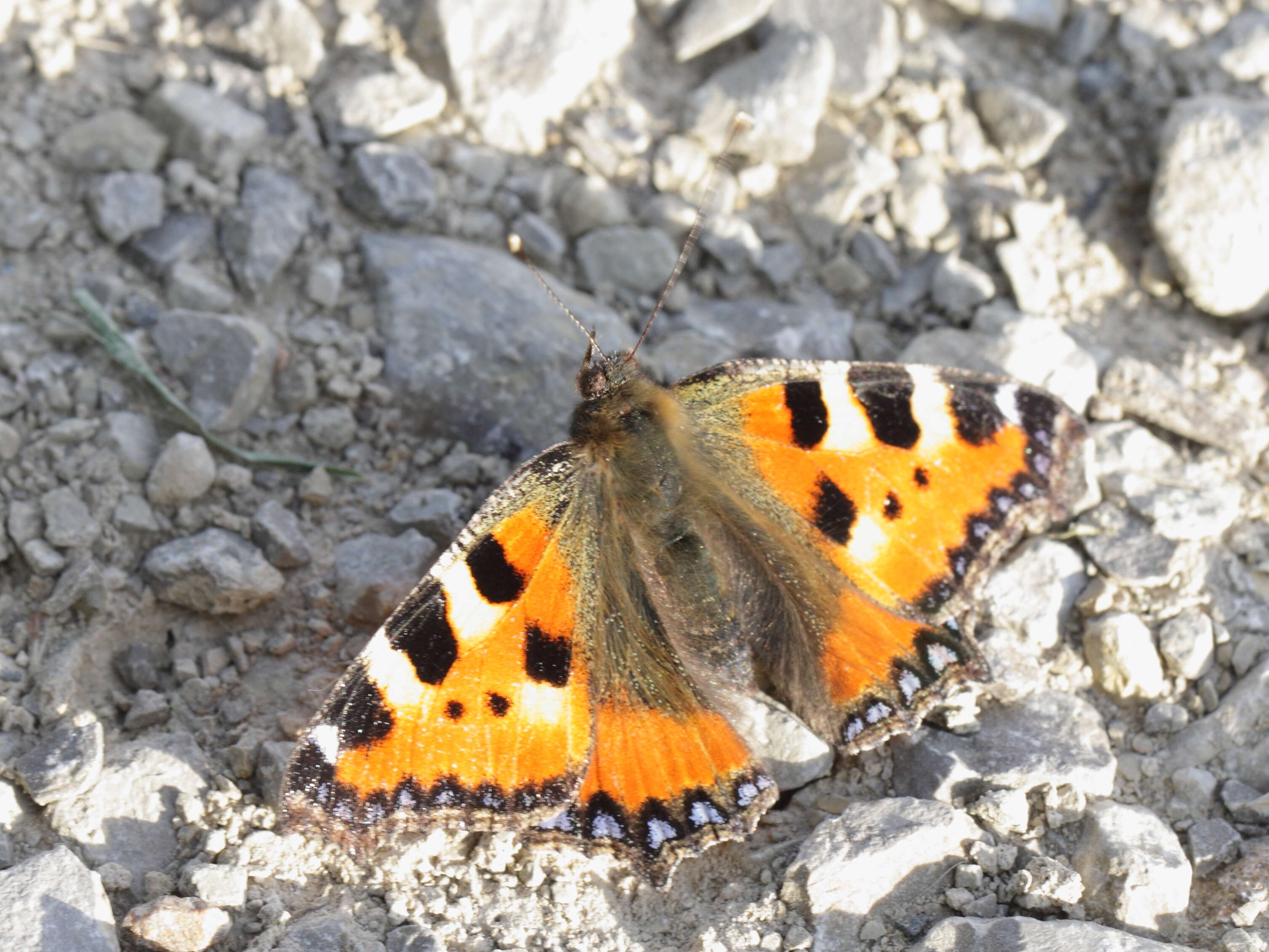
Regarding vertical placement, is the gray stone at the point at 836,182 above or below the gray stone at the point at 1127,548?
above

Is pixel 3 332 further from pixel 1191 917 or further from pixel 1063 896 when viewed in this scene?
pixel 1191 917

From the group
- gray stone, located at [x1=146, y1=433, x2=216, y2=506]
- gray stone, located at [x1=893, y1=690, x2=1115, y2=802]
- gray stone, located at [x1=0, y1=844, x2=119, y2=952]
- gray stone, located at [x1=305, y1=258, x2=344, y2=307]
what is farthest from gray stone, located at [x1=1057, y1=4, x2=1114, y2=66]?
gray stone, located at [x1=0, y1=844, x2=119, y2=952]

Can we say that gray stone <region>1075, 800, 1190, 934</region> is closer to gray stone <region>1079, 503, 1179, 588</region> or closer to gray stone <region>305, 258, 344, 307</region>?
gray stone <region>1079, 503, 1179, 588</region>

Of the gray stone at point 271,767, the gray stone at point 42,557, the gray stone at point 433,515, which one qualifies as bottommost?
the gray stone at point 271,767

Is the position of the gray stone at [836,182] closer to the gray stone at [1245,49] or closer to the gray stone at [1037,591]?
the gray stone at [1037,591]

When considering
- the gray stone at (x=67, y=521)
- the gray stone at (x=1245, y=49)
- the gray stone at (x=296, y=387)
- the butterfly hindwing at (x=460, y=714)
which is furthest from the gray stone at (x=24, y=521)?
the gray stone at (x=1245, y=49)

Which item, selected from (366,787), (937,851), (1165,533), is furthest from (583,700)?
(1165,533)
